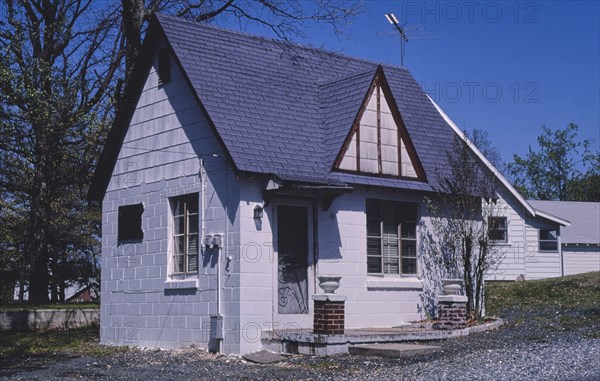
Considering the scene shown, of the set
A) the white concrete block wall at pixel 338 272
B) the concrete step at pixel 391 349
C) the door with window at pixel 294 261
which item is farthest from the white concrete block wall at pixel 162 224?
the concrete step at pixel 391 349

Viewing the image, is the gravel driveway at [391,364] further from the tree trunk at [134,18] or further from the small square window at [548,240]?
the small square window at [548,240]

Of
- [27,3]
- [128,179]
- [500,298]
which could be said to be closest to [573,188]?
[500,298]

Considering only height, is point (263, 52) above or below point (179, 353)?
above

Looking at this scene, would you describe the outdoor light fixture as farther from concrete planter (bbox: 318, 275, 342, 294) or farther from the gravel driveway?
the gravel driveway

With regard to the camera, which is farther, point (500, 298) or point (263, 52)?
point (500, 298)

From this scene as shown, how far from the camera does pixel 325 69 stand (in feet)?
63.8

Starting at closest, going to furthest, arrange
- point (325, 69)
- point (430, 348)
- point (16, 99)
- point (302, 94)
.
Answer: point (430, 348)
point (302, 94)
point (325, 69)
point (16, 99)

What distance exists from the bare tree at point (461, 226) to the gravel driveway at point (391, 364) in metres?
2.22

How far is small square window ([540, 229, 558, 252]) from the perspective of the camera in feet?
126

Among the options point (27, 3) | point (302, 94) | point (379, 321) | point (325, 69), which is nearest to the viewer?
point (379, 321)

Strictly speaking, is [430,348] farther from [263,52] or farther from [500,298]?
[500,298]

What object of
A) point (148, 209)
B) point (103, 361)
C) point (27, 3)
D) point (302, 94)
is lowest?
point (103, 361)

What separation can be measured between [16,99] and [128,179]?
6504mm

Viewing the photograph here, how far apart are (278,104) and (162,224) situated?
11.2 ft
